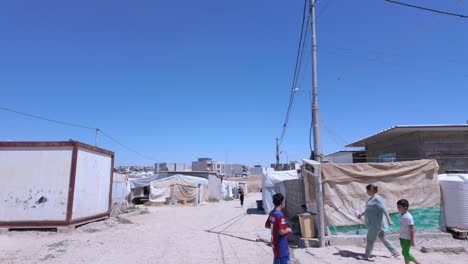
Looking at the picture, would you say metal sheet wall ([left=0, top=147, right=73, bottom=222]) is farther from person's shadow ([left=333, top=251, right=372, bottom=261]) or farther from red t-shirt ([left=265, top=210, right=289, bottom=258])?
red t-shirt ([left=265, top=210, right=289, bottom=258])

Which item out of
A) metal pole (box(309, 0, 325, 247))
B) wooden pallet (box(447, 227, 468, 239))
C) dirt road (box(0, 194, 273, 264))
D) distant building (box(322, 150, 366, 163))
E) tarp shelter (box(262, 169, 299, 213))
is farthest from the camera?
distant building (box(322, 150, 366, 163))

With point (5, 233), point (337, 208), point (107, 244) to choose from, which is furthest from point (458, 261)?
point (5, 233)

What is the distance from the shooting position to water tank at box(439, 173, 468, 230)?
1075 centimetres

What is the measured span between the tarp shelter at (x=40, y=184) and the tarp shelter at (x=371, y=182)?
9.14 metres

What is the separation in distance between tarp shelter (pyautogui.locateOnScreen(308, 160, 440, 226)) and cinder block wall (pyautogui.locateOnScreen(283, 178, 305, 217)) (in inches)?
128

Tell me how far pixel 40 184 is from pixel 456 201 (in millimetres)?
14419

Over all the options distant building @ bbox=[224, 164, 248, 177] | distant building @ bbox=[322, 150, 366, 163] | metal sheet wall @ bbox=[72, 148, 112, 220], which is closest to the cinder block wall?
distant building @ bbox=[322, 150, 366, 163]

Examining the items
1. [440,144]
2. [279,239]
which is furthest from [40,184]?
[440,144]

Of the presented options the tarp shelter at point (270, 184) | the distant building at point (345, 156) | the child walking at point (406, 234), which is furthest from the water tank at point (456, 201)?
the distant building at point (345, 156)

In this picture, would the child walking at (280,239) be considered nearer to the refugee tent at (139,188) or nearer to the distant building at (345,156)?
the distant building at (345,156)

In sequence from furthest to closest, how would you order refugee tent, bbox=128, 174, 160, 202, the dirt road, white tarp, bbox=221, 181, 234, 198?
1. white tarp, bbox=221, 181, 234, 198
2. refugee tent, bbox=128, 174, 160, 202
3. the dirt road

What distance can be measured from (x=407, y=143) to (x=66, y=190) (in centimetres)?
1410

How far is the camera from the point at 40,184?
45.2 feet

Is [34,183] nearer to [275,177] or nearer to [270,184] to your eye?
[270,184]
